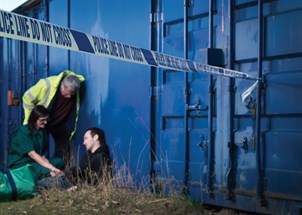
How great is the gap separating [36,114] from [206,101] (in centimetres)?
258

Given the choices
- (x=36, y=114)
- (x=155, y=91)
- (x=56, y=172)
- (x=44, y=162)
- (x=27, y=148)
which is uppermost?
(x=155, y=91)

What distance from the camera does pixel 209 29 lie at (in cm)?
443

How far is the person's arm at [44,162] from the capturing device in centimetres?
581

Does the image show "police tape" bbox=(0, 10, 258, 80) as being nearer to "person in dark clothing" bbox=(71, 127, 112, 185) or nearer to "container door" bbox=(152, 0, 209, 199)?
"container door" bbox=(152, 0, 209, 199)

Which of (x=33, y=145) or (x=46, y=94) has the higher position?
(x=46, y=94)

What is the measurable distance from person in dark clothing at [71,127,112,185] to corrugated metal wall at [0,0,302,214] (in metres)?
0.11

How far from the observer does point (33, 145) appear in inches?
241

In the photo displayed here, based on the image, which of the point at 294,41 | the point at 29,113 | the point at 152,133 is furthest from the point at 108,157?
the point at 294,41

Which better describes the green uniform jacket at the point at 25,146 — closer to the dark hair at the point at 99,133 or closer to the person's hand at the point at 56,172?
the person's hand at the point at 56,172

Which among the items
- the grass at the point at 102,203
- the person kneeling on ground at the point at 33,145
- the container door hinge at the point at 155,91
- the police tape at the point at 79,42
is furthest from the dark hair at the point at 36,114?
the police tape at the point at 79,42

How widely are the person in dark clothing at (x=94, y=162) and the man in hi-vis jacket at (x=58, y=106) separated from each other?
694 millimetres

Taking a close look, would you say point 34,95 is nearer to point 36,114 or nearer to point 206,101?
point 36,114

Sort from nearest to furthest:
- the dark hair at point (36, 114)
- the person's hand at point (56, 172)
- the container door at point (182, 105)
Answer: the container door at point (182, 105)
the person's hand at point (56, 172)
the dark hair at point (36, 114)

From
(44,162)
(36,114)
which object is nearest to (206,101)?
(44,162)
